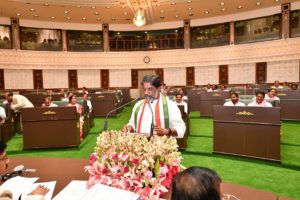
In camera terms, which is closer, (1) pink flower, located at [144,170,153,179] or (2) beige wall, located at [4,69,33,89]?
(1) pink flower, located at [144,170,153,179]

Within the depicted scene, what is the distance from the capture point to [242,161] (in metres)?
4.96

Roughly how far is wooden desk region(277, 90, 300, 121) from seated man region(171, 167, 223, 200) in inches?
342

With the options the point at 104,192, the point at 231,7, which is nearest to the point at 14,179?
the point at 104,192

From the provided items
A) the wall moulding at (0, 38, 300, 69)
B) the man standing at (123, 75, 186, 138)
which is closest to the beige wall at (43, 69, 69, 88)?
the wall moulding at (0, 38, 300, 69)

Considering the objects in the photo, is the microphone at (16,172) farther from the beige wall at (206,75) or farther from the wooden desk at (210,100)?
the beige wall at (206,75)

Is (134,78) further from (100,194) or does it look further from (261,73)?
(100,194)

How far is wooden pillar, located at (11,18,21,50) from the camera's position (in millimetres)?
16703

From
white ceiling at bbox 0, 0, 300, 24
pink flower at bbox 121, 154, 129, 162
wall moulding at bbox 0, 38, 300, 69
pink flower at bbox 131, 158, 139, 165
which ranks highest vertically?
white ceiling at bbox 0, 0, 300, 24

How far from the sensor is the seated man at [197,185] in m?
0.95

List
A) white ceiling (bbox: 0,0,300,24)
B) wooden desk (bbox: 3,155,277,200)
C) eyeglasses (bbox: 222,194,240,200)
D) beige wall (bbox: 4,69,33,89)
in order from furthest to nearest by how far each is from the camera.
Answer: beige wall (bbox: 4,69,33,89) → white ceiling (bbox: 0,0,300,24) → wooden desk (bbox: 3,155,277,200) → eyeglasses (bbox: 222,194,240,200)

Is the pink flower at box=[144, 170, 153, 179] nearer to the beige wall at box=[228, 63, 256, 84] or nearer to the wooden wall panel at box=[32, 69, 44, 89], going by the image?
the beige wall at box=[228, 63, 256, 84]

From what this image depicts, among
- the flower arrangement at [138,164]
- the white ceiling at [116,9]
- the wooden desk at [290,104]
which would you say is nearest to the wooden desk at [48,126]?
the flower arrangement at [138,164]

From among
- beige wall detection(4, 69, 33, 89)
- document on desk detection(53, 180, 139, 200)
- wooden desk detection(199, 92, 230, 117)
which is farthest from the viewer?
beige wall detection(4, 69, 33, 89)

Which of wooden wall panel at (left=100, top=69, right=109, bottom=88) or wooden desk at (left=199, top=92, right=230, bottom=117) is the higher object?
wooden wall panel at (left=100, top=69, right=109, bottom=88)
